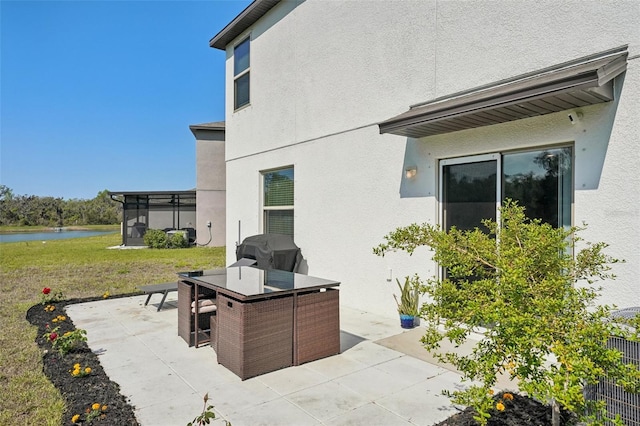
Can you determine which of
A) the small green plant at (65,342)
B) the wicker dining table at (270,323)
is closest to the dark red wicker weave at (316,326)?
the wicker dining table at (270,323)

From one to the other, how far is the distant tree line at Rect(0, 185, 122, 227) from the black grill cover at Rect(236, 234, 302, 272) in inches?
1806

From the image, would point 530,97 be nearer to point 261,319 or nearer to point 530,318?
point 530,318

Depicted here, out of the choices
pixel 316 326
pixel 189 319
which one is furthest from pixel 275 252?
pixel 316 326

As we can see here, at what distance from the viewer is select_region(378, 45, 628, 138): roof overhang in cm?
338

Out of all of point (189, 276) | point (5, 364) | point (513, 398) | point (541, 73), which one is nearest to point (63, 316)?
point (5, 364)

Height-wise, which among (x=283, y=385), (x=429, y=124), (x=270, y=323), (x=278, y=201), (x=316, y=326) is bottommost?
(x=283, y=385)

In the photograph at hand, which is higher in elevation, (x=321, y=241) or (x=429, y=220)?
(x=429, y=220)

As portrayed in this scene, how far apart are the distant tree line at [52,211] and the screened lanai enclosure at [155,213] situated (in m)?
29.1

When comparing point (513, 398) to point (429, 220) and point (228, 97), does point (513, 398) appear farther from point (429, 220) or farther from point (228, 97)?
point (228, 97)

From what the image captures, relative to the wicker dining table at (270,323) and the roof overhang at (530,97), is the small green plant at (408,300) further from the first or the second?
the roof overhang at (530,97)

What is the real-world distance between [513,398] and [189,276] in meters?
3.81

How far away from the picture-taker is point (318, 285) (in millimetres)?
4246

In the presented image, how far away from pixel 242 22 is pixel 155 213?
52.6 ft

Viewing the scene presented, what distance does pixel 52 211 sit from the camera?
49.4m
